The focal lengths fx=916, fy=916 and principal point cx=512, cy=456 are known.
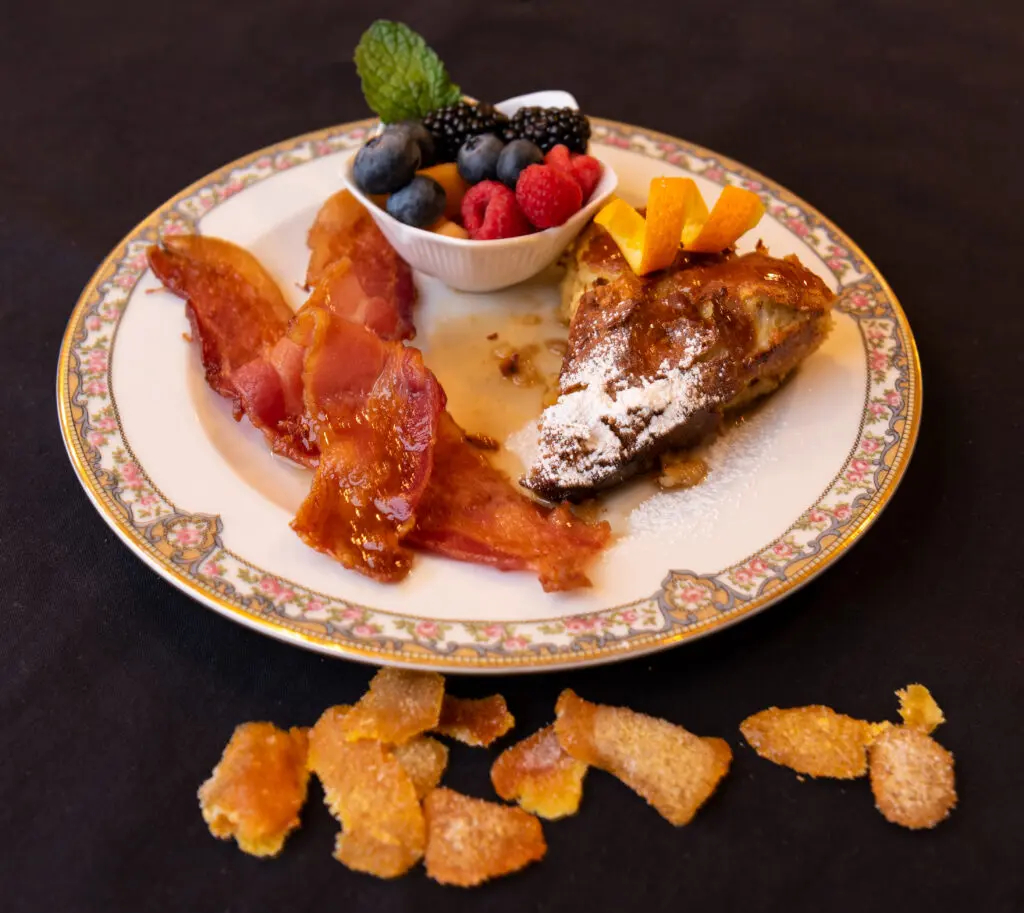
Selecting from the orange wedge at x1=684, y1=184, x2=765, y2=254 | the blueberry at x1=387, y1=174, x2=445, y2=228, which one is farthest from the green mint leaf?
the orange wedge at x1=684, y1=184, x2=765, y2=254

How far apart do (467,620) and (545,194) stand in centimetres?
110

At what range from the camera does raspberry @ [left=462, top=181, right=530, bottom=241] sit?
2.28m

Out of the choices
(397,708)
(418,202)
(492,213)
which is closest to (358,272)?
(418,202)

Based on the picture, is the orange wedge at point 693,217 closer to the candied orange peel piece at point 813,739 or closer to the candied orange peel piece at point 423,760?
the candied orange peel piece at point 813,739

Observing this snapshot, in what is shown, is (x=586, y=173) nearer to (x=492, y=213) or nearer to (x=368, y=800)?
(x=492, y=213)

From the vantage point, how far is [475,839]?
1.53m

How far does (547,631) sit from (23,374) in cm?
161

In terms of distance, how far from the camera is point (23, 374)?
2.38 metres

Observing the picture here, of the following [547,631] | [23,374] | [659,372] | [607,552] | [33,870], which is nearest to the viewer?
[33,870]

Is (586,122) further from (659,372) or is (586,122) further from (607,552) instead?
(607,552)

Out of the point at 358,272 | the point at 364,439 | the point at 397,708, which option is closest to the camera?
the point at 397,708

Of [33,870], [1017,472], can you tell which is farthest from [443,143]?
[33,870]

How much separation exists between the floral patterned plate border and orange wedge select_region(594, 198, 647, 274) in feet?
2.00

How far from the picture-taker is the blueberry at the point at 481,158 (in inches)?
91.7
